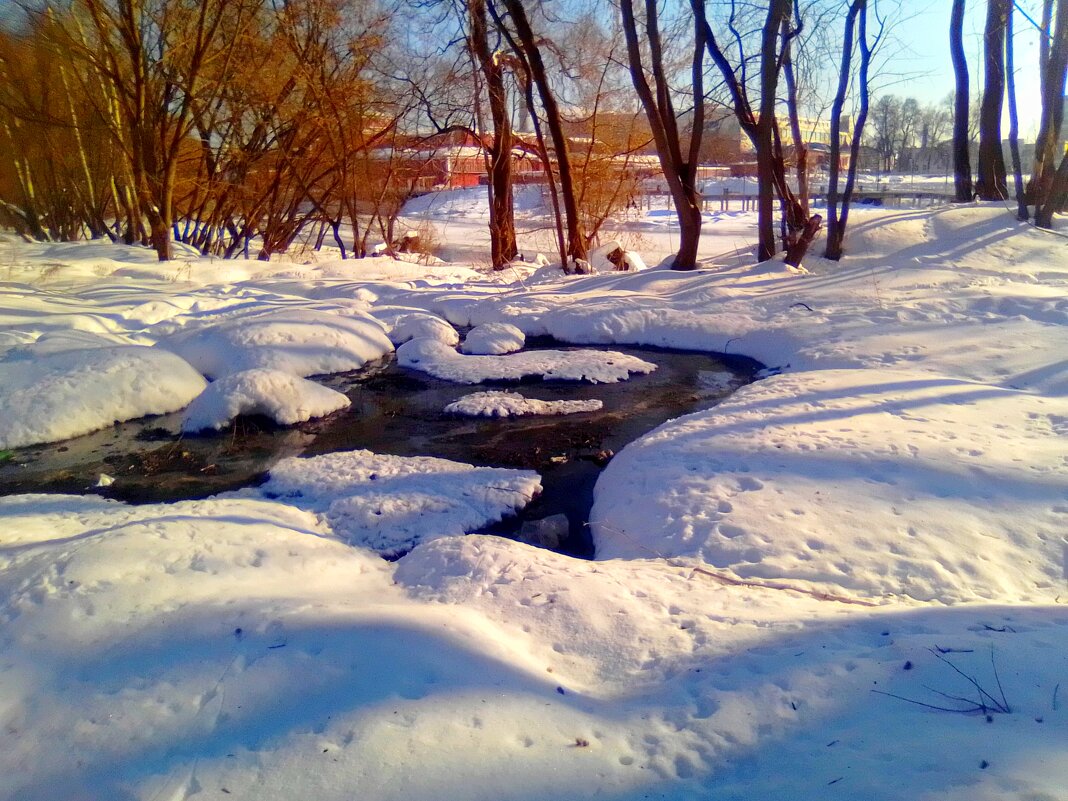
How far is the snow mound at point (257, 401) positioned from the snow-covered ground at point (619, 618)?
1.11 meters

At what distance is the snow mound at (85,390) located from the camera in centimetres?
780

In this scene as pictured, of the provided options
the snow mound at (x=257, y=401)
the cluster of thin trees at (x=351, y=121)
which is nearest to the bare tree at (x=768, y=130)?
the cluster of thin trees at (x=351, y=121)

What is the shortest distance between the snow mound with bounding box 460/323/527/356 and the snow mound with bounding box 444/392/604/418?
2512 mm

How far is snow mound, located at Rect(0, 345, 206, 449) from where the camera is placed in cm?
780

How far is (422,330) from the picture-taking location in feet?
40.9

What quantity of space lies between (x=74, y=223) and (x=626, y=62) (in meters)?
21.5

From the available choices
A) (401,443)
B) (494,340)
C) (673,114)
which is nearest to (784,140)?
(673,114)

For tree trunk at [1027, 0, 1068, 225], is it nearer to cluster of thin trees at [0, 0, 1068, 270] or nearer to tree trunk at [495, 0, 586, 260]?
cluster of thin trees at [0, 0, 1068, 270]

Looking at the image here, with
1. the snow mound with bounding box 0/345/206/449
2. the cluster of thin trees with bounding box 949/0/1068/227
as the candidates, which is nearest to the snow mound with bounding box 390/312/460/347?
the snow mound with bounding box 0/345/206/449

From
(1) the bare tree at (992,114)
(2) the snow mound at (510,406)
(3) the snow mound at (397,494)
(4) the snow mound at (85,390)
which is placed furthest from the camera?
(1) the bare tree at (992,114)

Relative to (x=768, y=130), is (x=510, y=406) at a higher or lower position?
lower

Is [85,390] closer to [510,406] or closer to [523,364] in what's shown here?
[510,406]

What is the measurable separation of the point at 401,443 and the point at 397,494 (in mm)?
1667

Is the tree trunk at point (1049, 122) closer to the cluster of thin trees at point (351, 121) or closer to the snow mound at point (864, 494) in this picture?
the cluster of thin trees at point (351, 121)
